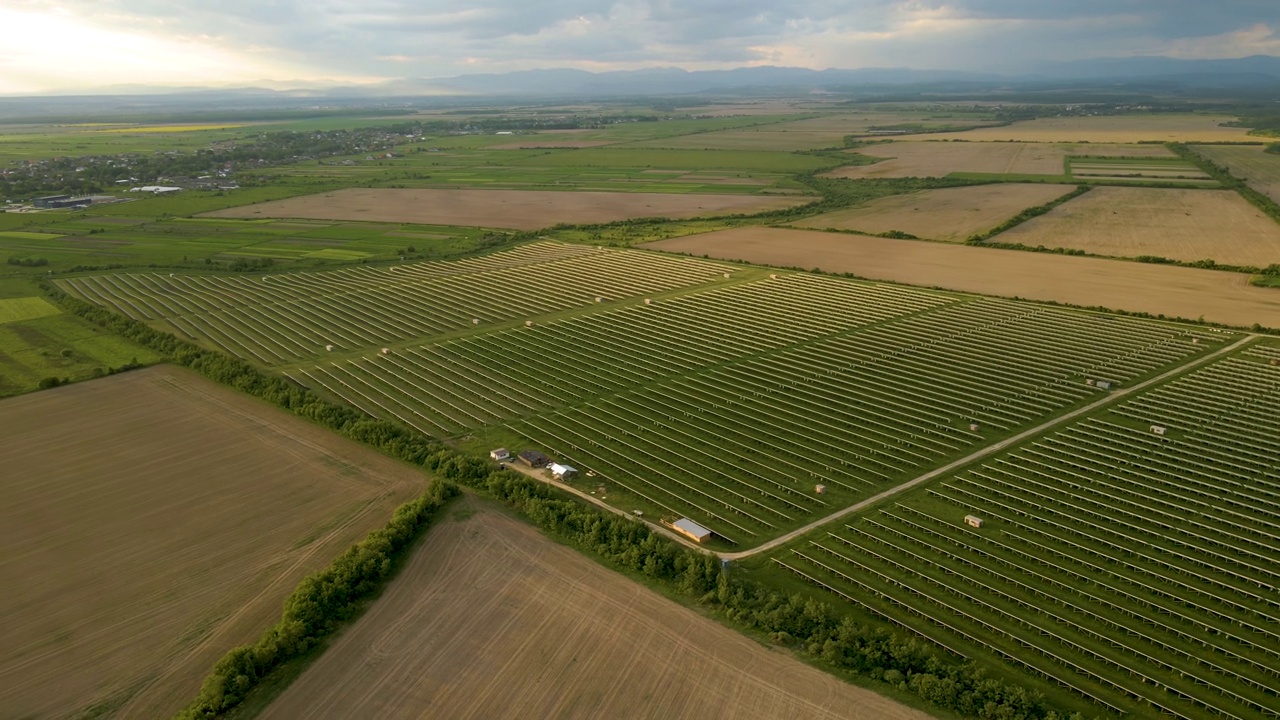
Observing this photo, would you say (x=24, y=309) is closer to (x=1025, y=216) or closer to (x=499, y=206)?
(x=499, y=206)

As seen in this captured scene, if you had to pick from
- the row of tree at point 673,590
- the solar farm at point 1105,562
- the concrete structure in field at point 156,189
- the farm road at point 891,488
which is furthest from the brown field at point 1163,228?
the concrete structure in field at point 156,189

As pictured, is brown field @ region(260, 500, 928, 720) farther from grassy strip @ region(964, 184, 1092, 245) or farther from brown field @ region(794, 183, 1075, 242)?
brown field @ region(794, 183, 1075, 242)

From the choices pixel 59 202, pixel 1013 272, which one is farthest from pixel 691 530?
pixel 59 202

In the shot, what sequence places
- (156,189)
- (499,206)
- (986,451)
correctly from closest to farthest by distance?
(986,451) → (499,206) → (156,189)

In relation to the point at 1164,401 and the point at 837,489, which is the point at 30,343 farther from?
the point at 1164,401

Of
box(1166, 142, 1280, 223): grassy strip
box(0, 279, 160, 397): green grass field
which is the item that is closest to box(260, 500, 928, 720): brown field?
box(0, 279, 160, 397): green grass field

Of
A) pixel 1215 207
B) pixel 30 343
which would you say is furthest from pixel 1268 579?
pixel 1215 207

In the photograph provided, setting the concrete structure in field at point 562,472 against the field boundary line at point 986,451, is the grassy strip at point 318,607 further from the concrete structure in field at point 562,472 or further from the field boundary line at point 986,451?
the field boundary line at point 986,451
